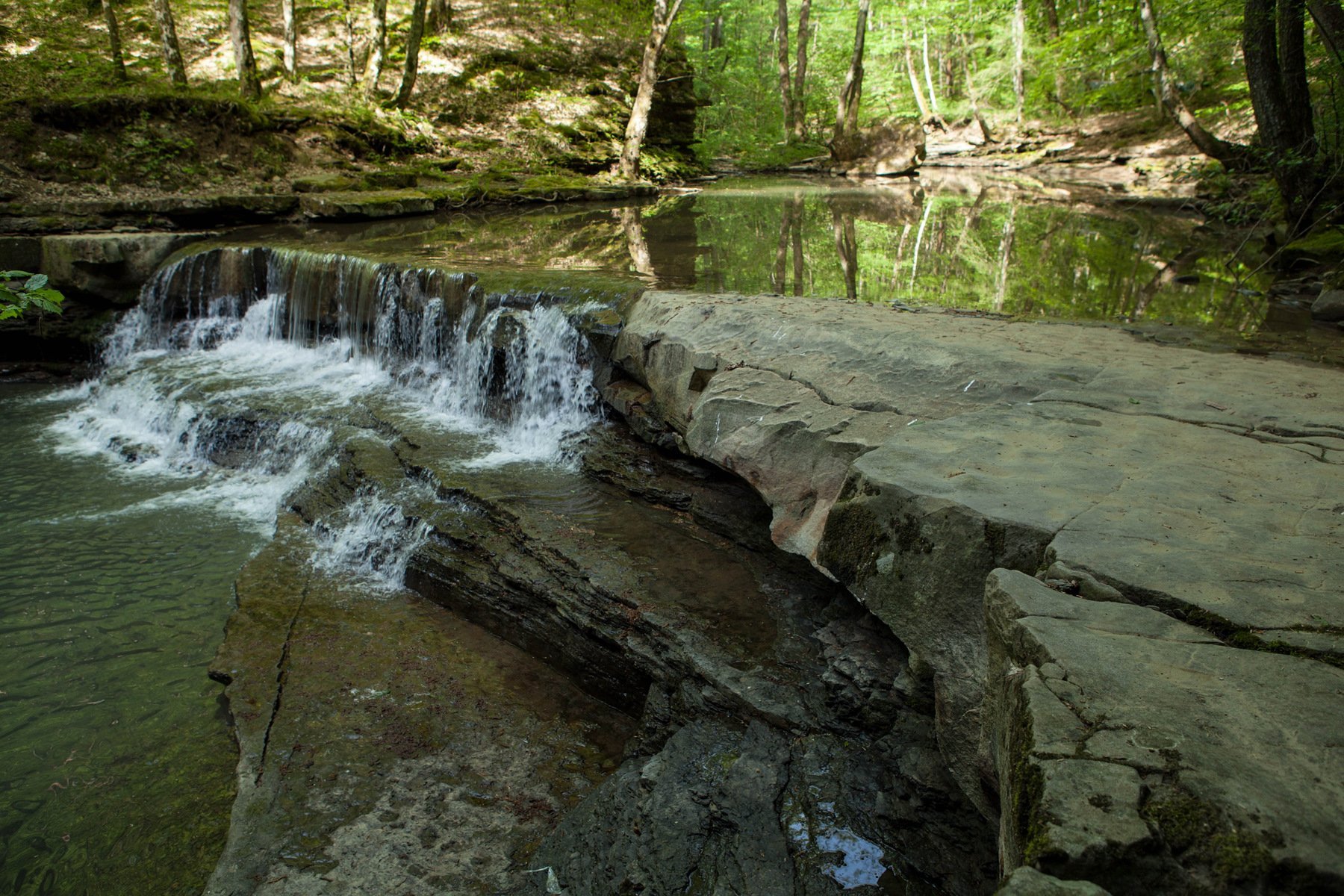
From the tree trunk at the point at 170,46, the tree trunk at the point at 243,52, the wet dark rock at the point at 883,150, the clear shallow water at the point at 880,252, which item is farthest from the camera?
the wet dark rock at the point at 883,150

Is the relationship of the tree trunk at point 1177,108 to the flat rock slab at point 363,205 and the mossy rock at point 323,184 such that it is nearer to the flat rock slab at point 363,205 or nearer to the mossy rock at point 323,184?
the flat rock slab at point 363,205

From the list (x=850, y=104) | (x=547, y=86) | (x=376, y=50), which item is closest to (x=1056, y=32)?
(x=850, y=104)

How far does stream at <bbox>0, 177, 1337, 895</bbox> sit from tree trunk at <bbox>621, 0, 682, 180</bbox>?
9178 millimetres

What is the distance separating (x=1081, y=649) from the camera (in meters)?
1.89

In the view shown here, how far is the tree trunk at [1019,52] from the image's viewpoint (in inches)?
1027

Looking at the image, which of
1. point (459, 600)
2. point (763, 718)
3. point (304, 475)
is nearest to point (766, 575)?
point (763, 718)

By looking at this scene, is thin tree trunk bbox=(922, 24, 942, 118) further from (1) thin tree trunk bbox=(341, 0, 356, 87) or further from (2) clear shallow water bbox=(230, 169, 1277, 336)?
(1) thin tree trunk bbox=(341, 0, 356, 87)

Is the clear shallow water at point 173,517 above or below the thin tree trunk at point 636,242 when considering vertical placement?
below

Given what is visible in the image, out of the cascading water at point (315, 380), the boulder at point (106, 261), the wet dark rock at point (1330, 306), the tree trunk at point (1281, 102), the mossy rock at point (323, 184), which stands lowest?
the cascading water at point (315, 380)

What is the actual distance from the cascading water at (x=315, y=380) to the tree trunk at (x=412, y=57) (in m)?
9.21

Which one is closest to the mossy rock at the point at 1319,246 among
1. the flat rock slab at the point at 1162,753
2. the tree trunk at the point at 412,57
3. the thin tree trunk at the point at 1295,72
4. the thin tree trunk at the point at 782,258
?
the thin tree trunk at the point at 1295,72

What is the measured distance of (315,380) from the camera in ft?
27.2

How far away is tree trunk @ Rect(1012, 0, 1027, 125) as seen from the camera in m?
26.1

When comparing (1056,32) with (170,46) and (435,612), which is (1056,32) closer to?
(170,46)
